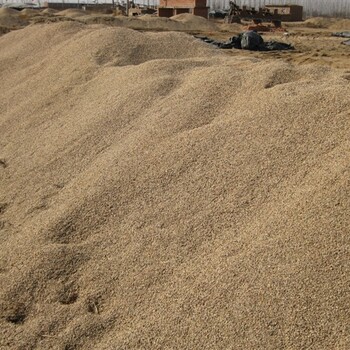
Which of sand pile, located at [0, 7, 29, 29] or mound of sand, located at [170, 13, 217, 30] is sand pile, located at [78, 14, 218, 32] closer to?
mound of sand, located at [170, 13, 217, 30]

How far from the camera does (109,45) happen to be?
5.59 meters

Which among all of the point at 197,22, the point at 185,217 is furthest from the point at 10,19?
the point at 185,217

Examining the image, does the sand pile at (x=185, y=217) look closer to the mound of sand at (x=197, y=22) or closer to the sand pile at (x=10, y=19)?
the mound of sand at (x=197, y=22)

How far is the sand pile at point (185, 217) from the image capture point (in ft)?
6.20

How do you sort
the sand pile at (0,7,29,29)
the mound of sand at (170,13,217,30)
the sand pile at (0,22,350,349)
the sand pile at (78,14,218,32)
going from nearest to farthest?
the sand pile at (0,22,350,349)
the sand pile at (78,14,218,32)
the mound of sand at (170,13,217,30)
the sand pile at (0,7,29,29)

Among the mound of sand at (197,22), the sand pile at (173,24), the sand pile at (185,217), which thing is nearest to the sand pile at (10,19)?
the sand pile at (173,24)

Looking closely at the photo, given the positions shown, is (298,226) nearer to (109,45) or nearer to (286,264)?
(286,264)

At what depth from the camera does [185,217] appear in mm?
2479

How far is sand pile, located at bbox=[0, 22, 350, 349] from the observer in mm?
1891

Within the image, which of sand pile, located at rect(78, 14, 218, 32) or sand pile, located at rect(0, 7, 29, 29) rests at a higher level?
sand pile, located at rect(0, 7, 29, 29)

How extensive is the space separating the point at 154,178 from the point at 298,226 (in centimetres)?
101

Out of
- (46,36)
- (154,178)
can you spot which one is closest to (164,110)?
(154,178)

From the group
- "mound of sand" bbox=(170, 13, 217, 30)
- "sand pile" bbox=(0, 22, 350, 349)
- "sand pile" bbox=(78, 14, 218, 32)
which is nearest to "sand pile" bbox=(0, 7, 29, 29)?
"sand pile" bbox=(78, 14, 218, 32)

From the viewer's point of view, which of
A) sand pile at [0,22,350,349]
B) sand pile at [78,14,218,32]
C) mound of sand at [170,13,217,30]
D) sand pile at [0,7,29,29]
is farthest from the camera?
sand pile at [0,7,29,29]
